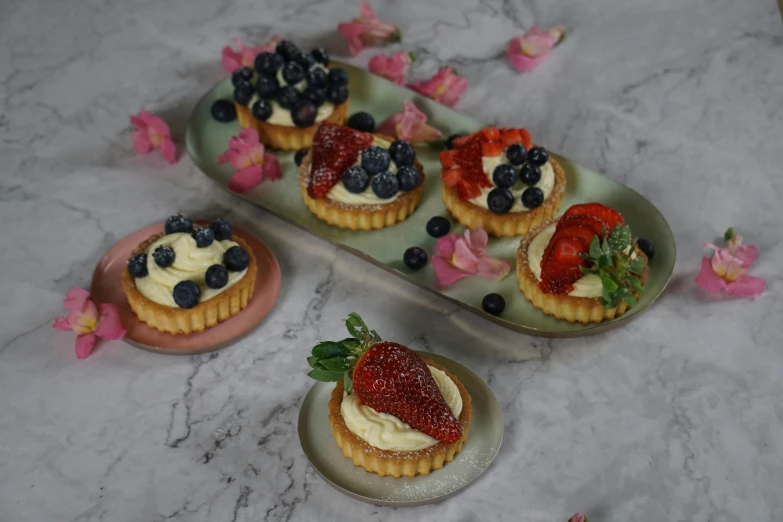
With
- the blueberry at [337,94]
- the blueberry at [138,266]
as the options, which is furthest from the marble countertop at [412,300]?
the blueberry at [337,94]

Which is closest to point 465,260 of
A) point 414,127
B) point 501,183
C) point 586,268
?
point 501,183

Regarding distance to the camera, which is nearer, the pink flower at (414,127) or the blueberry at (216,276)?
the blueberry at (216,276)

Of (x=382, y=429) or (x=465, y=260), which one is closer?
(x=382, y=429)

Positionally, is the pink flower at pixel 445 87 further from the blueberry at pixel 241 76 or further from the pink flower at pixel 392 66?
the blueberry at pixel 241 76

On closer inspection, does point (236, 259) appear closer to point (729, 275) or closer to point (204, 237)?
point (204, 237)

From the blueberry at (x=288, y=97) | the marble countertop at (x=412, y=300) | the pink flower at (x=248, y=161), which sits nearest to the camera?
the marble countertop at (x=412, y=300)

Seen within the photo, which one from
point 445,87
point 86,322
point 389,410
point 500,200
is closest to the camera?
point 389,410
